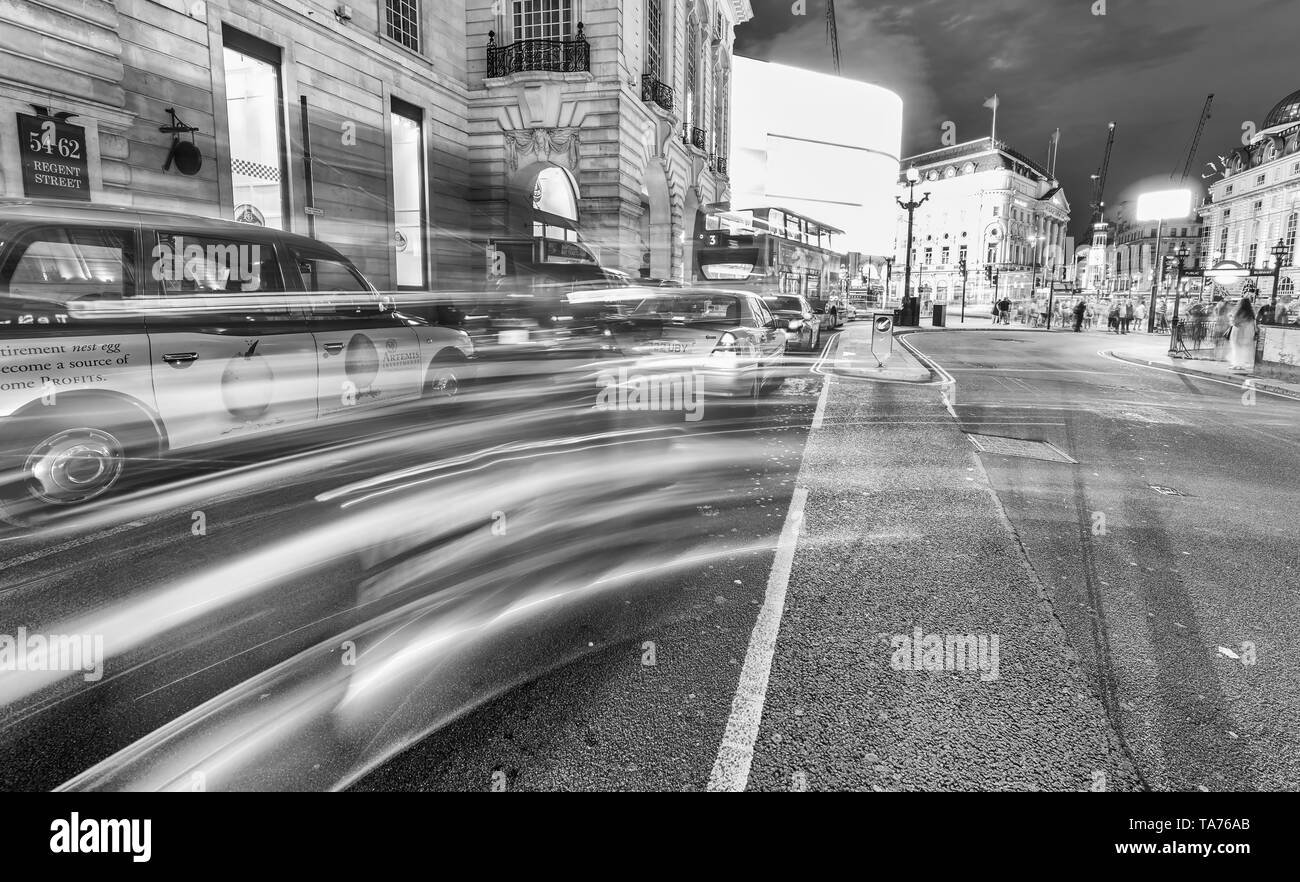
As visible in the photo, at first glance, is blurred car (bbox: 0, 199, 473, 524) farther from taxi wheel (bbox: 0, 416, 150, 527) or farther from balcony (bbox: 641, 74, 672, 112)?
balcony (bbox: 641, 74, 672, 112)

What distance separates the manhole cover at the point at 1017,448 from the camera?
8049 mm

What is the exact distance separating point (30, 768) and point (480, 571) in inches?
85.8

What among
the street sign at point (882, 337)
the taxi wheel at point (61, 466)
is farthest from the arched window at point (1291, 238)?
the taxi wheel at point (61, 466)

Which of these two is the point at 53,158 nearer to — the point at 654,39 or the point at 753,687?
the point at 753,687

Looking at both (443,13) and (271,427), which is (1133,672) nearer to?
(271,427)

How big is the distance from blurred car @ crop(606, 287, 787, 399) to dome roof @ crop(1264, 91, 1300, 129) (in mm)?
141103

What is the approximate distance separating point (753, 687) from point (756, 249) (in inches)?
985

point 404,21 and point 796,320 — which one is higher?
point 404,21

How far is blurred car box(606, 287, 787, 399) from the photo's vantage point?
9.30m

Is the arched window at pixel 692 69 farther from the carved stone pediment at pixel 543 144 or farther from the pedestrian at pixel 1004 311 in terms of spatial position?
the pedestrian at pixel 1004 311

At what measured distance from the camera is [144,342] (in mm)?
5098

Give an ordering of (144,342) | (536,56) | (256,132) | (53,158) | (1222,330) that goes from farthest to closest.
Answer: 1. (536,56)
2. (1222,330)
3. (256,132)
4. (53,158)
5. (144,342)

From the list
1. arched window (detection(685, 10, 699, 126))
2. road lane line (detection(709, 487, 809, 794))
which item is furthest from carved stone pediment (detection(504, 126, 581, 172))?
road lane line (detection(709, 487, 809, 794))
